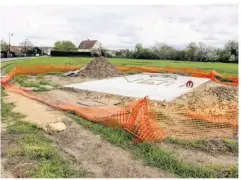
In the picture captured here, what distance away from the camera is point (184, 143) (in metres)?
4.92

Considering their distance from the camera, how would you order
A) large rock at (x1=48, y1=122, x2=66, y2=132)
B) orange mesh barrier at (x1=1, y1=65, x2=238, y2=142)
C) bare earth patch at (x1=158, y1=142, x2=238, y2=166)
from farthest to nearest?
large rock at (x1=48, y1=122, x2=66, y2=132), orange mesh barrier at (x1=1, y1=65, x2=238, y2=142), bare earth patch at (x1=158, y1=142, x2=238, y2=166)

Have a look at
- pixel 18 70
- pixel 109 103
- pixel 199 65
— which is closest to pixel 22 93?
pixel 109 103

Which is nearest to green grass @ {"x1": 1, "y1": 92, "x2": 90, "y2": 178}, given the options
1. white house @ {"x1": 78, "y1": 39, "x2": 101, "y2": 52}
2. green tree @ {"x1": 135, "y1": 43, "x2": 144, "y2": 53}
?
white house @ {"x1": 78, "y1": 39, "x2": 101, "y2": 52}

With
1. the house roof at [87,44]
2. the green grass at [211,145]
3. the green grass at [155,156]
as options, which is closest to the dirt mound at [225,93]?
the green grass at [211,145]

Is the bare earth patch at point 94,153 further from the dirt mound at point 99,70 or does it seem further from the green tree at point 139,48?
the green tree at point 139,48

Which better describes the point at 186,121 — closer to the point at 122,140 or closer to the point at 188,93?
the point at 122,140

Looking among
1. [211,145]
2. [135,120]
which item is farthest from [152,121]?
[211,145]

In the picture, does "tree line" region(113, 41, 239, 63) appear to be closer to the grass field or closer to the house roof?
the grass field

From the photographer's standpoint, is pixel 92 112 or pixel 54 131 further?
pixel 92 112

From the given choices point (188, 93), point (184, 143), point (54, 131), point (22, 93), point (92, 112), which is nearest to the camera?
point (184, 143)

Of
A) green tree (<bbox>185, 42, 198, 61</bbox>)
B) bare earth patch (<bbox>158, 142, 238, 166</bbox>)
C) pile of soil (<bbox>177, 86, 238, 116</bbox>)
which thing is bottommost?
bare earth patch (<bbox>158, 142, 238, 166</bbox>)

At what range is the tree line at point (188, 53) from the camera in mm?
20000

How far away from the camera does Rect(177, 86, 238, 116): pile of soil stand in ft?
24.9

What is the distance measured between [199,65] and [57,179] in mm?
19587
